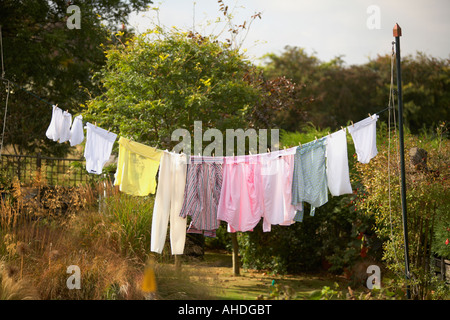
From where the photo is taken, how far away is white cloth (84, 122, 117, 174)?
6.21 m

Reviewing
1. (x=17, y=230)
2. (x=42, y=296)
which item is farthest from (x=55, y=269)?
(x=17, y=230)

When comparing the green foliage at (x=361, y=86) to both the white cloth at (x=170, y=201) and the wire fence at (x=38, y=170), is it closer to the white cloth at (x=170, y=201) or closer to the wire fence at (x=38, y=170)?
the wire fence at (x=38, y=170)

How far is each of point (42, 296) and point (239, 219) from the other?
248 centimetres

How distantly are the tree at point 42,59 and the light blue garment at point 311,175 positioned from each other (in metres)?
→ 8.33

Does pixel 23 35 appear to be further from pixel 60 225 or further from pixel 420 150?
pixel 420 150

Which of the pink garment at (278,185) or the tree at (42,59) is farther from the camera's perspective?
the tree at (42,59)

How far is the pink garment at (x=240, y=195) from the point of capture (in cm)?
606

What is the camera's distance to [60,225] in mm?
6598

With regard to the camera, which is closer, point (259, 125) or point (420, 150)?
point (420, 150)

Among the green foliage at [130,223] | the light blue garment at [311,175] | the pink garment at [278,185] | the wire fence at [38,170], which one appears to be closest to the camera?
the light blue garment at [311,175]

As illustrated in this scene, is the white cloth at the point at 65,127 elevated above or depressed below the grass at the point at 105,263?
above

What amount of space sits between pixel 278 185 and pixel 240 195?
1.70 feet

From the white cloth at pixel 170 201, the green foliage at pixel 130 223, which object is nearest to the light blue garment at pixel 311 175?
the white cloth at pixel 170 201

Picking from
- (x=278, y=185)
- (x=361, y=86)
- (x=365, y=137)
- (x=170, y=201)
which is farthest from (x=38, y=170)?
(x=361, y=86)
